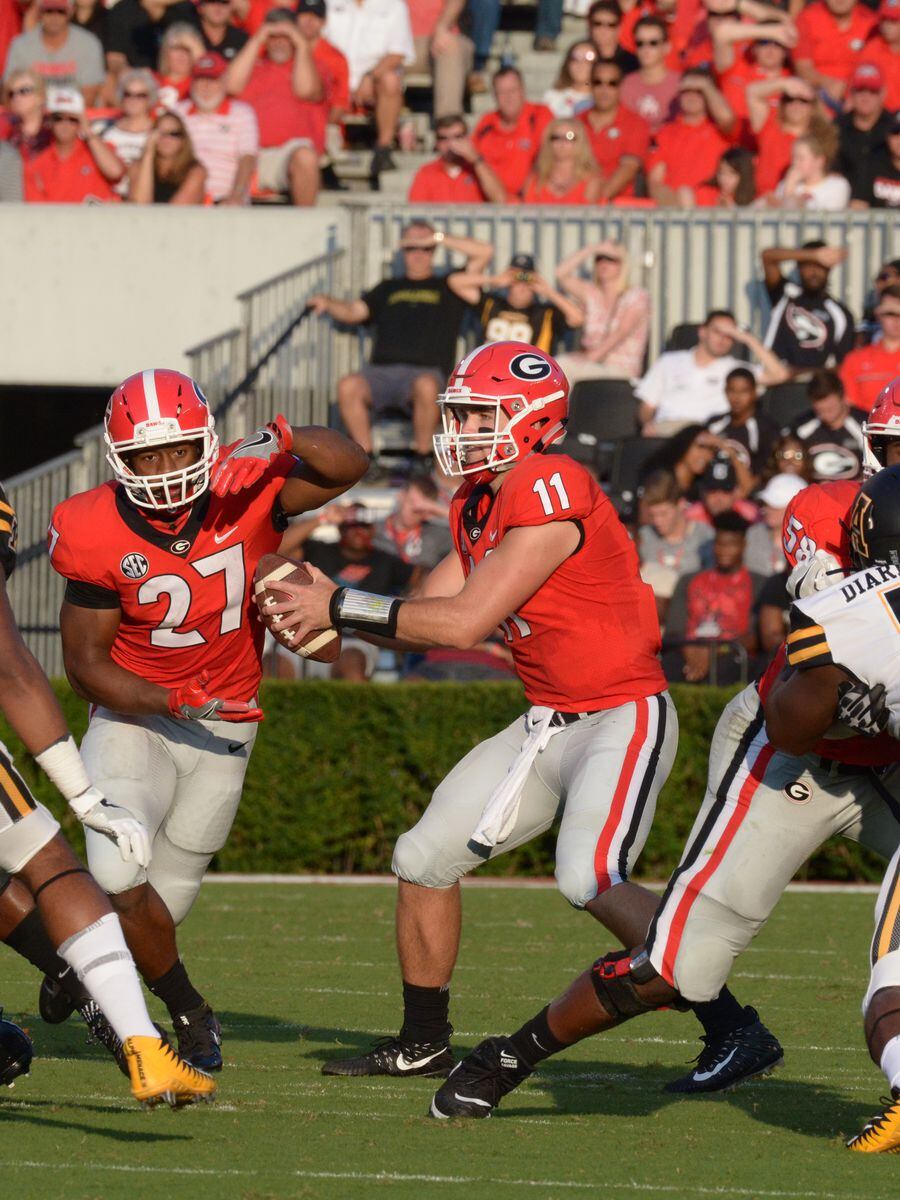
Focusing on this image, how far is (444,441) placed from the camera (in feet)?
18.1

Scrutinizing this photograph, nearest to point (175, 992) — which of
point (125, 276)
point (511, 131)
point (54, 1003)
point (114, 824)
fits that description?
point (54, 1003)

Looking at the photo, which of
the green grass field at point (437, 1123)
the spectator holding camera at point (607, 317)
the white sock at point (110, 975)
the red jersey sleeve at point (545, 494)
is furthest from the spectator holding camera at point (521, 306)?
the white sock at point (110, 975)

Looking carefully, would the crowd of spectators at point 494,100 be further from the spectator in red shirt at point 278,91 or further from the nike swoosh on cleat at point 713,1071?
the nike swoosh on cleat at point 713,1071

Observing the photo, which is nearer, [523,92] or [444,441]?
[444,441]

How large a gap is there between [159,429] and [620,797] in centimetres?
160

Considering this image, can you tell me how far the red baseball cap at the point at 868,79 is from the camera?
14180 mm

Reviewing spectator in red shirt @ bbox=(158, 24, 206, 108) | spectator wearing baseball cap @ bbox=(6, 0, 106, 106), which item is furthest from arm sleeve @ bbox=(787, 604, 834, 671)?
spectator wearing baseball cap @ bbox=(6, 0, 106, 106)

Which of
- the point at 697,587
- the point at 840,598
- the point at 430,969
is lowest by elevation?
the point at 697,587

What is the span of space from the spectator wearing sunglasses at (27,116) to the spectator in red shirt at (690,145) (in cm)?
472

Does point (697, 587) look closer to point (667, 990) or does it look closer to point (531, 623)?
A: point (531, 623)

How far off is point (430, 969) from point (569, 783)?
71 cm

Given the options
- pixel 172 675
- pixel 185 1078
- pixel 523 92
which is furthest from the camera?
pixel 523 92

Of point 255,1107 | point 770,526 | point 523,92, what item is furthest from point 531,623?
point 523,92

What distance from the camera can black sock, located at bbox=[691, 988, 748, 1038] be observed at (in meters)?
5.45
